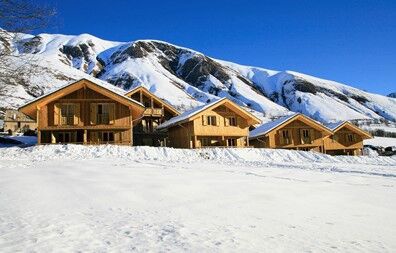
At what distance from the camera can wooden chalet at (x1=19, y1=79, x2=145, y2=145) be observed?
32500mm

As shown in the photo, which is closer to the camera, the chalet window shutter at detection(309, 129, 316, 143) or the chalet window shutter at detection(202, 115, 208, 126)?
the chalet window shutter at detection(202, 115, 208, 126)

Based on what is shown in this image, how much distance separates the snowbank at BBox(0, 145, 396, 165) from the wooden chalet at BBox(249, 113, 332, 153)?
41.0 ft

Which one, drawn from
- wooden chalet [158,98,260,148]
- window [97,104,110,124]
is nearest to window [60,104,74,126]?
window [97,104,110,124]

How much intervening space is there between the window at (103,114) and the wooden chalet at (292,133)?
19.8 m

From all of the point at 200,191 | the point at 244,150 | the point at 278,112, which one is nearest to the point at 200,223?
the point at 200,191

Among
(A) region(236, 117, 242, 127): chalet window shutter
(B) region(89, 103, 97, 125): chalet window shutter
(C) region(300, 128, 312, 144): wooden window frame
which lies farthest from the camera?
(C) region(300, 128, 312, 144): wooden window frame

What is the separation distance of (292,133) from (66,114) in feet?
90.8

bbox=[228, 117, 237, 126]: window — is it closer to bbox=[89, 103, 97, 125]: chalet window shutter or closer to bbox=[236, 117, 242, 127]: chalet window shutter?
bbox=[236, 117, 242, 127]: chalet window shutter

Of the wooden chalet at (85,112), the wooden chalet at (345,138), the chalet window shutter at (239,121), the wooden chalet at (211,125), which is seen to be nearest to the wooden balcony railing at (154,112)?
the wooden chalet at (211,125)

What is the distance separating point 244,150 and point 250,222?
83.4 ft

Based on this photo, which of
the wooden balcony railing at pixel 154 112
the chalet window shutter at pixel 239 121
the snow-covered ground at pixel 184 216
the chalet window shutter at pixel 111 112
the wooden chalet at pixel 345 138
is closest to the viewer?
the snow-covered ground at pixel 184 216

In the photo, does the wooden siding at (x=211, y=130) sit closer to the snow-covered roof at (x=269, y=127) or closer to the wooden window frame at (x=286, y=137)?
the snow-covered roof at (x=269, y=127)

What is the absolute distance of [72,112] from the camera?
33375 millimetres

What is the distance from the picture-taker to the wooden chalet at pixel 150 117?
144ft
